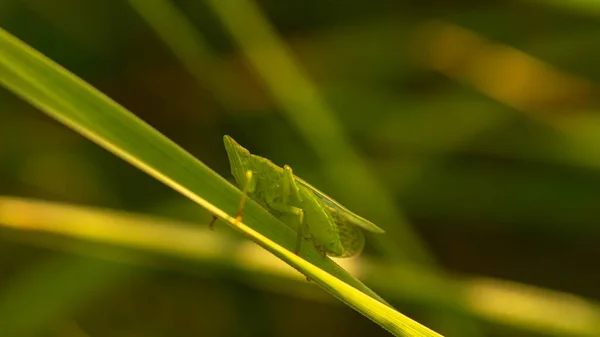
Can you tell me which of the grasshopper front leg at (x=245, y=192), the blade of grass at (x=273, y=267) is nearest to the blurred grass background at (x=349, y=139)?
the blade of grass at (x=273, y=267)

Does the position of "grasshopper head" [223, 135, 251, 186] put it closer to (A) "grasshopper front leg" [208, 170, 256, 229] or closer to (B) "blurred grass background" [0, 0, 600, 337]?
(A) "grasshopper front leg" [208, 170, 256, 229]

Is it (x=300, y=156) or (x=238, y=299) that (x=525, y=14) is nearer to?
(x=300, y=156)

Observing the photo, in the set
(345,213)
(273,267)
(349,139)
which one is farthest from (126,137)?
(349,139)

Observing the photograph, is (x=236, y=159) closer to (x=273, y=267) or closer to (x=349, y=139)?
(x=273, y=267)

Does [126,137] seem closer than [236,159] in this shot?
Yes

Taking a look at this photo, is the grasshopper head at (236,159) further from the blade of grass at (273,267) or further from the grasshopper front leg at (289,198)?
the blade of grass at (273,267)

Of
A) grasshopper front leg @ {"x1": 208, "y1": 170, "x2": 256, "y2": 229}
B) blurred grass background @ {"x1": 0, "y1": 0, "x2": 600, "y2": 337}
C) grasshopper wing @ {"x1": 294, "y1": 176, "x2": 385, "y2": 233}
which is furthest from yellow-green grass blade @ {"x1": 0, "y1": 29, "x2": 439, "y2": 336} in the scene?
blurred grass background @ {"x1": 0, "y1": 0, "x2": 600, "y2": 337}
